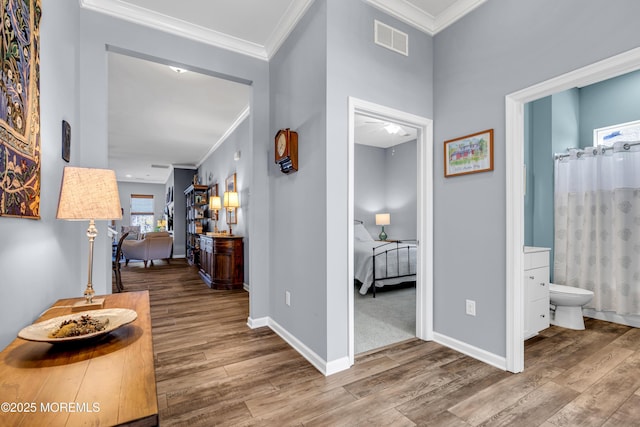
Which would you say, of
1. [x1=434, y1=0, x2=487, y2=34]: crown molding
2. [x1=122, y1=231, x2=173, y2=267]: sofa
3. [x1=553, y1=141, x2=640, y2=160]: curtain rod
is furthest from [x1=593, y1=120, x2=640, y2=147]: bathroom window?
[x1=122, y1=231, x2=173, y2=267]: sofa

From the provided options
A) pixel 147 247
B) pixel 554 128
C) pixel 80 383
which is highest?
pixel 554 128

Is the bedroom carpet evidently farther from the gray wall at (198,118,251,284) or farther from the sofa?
the sofa

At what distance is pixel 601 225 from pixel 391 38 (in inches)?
123

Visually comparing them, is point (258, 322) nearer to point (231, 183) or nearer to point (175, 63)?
point (175, 63)

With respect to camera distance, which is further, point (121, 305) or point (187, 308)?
point (187, 308)

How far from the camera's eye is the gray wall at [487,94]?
1879 mm

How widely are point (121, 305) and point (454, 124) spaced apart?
277 cm

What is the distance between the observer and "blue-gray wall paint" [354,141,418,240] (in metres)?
6.57

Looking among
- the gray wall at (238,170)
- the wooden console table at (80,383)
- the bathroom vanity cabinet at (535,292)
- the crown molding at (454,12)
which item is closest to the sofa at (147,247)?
the gray wall at (238,170)

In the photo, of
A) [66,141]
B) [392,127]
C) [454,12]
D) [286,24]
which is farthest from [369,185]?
[66,141]

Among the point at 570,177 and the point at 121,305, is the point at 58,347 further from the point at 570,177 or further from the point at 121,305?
the point at 570,177

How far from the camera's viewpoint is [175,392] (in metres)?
1.97

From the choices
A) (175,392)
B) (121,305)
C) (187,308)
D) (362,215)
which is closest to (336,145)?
(121,305)

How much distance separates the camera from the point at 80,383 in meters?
0.79
